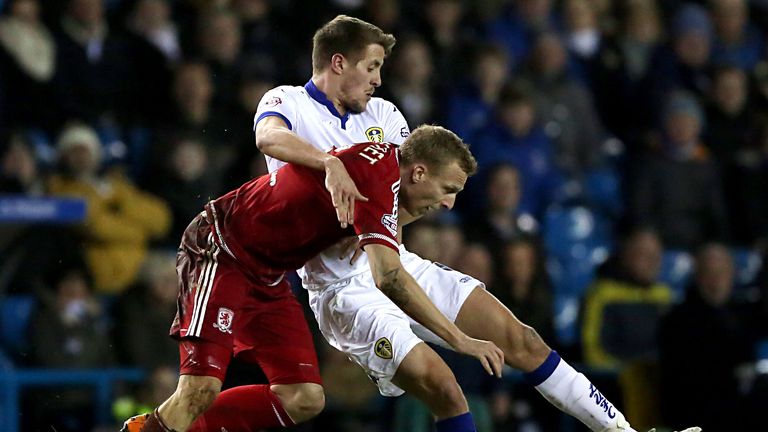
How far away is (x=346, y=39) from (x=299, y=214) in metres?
0.90

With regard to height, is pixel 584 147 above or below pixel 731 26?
below

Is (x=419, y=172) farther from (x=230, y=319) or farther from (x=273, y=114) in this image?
(x=230, y=319)

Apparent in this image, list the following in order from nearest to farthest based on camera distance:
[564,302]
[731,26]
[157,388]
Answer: [157,388]
[564,302]
[731,26]

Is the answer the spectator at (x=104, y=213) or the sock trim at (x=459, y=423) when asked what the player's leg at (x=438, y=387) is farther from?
the spectator at (x=104, y=213)

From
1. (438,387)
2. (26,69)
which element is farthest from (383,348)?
(26,69)

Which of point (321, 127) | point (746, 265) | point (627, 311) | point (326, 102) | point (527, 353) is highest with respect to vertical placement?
point (326, 102)

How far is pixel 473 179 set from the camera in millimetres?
11070

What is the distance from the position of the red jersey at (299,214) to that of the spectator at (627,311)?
15.7ft

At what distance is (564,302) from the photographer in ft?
37.4

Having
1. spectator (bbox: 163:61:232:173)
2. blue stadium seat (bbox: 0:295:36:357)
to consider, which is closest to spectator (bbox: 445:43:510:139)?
spectator (bbox: 163:61:232:173)

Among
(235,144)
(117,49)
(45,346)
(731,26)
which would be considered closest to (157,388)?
(45,346)

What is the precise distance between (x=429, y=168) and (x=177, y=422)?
5.18ft

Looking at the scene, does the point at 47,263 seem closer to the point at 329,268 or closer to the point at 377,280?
the point at 329,268

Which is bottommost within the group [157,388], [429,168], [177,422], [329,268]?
[157,388]
